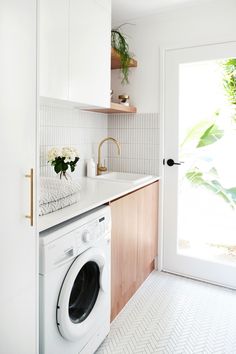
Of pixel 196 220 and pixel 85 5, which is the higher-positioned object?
pixel 85 5

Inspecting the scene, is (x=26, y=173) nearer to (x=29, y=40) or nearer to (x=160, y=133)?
(x=29, y=40)

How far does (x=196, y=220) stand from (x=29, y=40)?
83.7 inches

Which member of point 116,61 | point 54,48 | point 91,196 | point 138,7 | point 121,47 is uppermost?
point 138,7

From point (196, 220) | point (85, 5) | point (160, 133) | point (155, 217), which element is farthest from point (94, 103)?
point (196, 220)

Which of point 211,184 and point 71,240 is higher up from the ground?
point 211,184

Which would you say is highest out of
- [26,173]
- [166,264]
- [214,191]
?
[26,173]

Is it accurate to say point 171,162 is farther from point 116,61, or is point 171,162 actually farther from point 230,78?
point 116,61

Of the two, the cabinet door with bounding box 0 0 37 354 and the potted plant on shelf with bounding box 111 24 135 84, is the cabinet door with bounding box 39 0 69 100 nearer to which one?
the cabinet door with bounding box 0 0 37 354

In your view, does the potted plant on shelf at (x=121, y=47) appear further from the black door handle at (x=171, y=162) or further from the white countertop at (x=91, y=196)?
the white countertop at (x=91, y=196)

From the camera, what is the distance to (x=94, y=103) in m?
2.05

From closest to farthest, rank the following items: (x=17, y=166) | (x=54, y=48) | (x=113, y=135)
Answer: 1. (x=17, y=166)
2. (x=54, y=48)
3. (x=113, y=135)

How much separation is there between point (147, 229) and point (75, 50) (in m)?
1.53

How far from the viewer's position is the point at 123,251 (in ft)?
6.77

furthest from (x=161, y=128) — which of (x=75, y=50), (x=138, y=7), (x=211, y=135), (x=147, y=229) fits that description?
(x=75, y=50)
